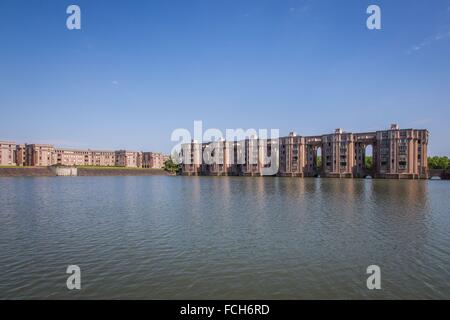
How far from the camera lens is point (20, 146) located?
6560 inches

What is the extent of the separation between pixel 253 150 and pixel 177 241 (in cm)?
12545

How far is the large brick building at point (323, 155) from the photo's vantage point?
10312 cm

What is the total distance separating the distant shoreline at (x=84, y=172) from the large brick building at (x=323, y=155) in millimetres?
25501

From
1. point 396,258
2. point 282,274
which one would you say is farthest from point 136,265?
point 396,258

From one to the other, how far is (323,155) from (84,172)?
4709 inches

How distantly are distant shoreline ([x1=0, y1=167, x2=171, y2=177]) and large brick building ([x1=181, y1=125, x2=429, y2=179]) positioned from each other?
2550 cm

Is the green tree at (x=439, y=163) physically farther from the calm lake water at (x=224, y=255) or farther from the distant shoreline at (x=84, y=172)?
the distant shoreline at (x=84, y=172)

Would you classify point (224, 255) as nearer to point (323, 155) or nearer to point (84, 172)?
point (323, 155)

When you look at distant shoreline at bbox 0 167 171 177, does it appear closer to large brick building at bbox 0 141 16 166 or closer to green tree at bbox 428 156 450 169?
large brick building at bbox 0 141 16 166

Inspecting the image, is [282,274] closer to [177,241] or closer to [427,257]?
[177,241]

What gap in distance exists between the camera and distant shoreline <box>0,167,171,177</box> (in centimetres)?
10951

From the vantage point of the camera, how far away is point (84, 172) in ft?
451

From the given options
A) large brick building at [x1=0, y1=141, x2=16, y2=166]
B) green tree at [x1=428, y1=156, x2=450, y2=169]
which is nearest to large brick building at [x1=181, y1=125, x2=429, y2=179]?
green tree at [x1=428, y1=156, x2=450, y2=169]

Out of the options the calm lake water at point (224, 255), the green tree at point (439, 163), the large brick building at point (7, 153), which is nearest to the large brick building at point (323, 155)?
the green tree at point (439, 163)
